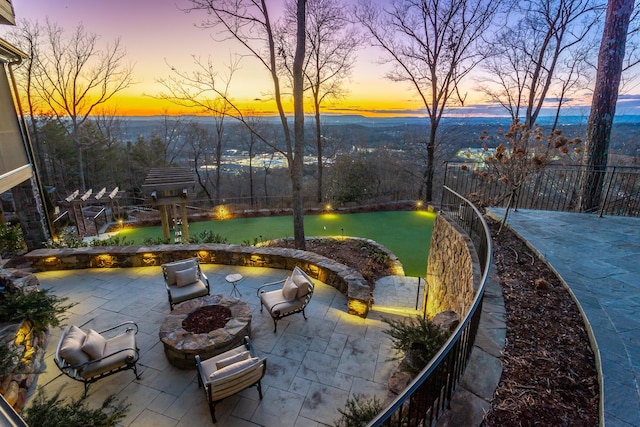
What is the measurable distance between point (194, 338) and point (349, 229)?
27.4 ft

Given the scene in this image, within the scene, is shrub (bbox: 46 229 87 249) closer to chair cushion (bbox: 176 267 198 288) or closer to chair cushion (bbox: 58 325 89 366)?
chair cushion (bbox: 176 267 198 288)

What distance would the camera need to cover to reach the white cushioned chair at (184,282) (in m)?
5.37

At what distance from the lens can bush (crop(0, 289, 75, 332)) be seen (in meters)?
4.16

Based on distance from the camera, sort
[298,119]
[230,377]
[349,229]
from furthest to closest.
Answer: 1. [349,229]
2. [298,119]
3. [230,377]

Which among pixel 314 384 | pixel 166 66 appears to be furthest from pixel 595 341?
pixel 166 66

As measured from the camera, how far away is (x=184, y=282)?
5.56 metres

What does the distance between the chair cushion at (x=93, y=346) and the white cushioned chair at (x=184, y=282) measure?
4.69ft

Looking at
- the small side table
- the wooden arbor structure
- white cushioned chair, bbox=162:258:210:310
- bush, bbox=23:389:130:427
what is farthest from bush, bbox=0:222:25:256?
bush, bbox=23:389:130:427

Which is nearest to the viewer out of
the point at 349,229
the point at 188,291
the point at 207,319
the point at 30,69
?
the point at 207,319

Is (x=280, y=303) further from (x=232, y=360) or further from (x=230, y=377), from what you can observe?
(x=230, y=377)

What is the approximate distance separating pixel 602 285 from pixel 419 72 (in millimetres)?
13846

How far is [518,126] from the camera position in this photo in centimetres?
490

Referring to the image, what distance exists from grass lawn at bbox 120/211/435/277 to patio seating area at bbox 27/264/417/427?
366cm

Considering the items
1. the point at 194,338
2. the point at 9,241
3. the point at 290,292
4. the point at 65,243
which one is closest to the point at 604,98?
the point at 290,292
